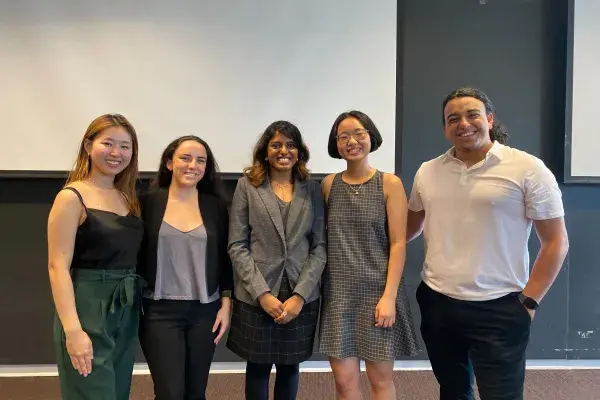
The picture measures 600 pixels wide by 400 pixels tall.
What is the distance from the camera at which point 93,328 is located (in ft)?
4.64

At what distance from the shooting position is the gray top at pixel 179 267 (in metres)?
1.56

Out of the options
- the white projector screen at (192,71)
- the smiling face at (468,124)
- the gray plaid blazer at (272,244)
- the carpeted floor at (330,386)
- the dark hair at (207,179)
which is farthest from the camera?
the white projector screen at (192,71)

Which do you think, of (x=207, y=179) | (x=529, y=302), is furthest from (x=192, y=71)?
(x=529, y=302)

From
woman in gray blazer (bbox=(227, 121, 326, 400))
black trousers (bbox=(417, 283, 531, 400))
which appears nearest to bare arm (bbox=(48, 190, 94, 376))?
woman in gray blazer (bbox=(227, 121, 326, 400))

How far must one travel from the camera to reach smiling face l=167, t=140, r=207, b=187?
1608 millimetres

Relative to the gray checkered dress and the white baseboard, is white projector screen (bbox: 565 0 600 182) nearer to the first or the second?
the white baseboard

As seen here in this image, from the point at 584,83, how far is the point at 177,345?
9.57 feet

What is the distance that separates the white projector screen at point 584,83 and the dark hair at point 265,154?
2.02 meters

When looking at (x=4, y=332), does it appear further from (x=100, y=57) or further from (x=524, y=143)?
(x=524, y=143)

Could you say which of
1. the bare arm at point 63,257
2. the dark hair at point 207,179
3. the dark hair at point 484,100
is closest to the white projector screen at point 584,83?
the dark hair at point 484,100

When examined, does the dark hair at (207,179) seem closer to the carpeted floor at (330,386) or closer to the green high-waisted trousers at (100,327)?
the green high-waisted trousers at (100,327)

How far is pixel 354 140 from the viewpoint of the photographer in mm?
1629

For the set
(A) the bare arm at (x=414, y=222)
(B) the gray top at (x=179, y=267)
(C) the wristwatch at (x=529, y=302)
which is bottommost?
(C) the wristwatch at (x=529, y=302)

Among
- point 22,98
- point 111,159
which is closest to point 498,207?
point 111,159
